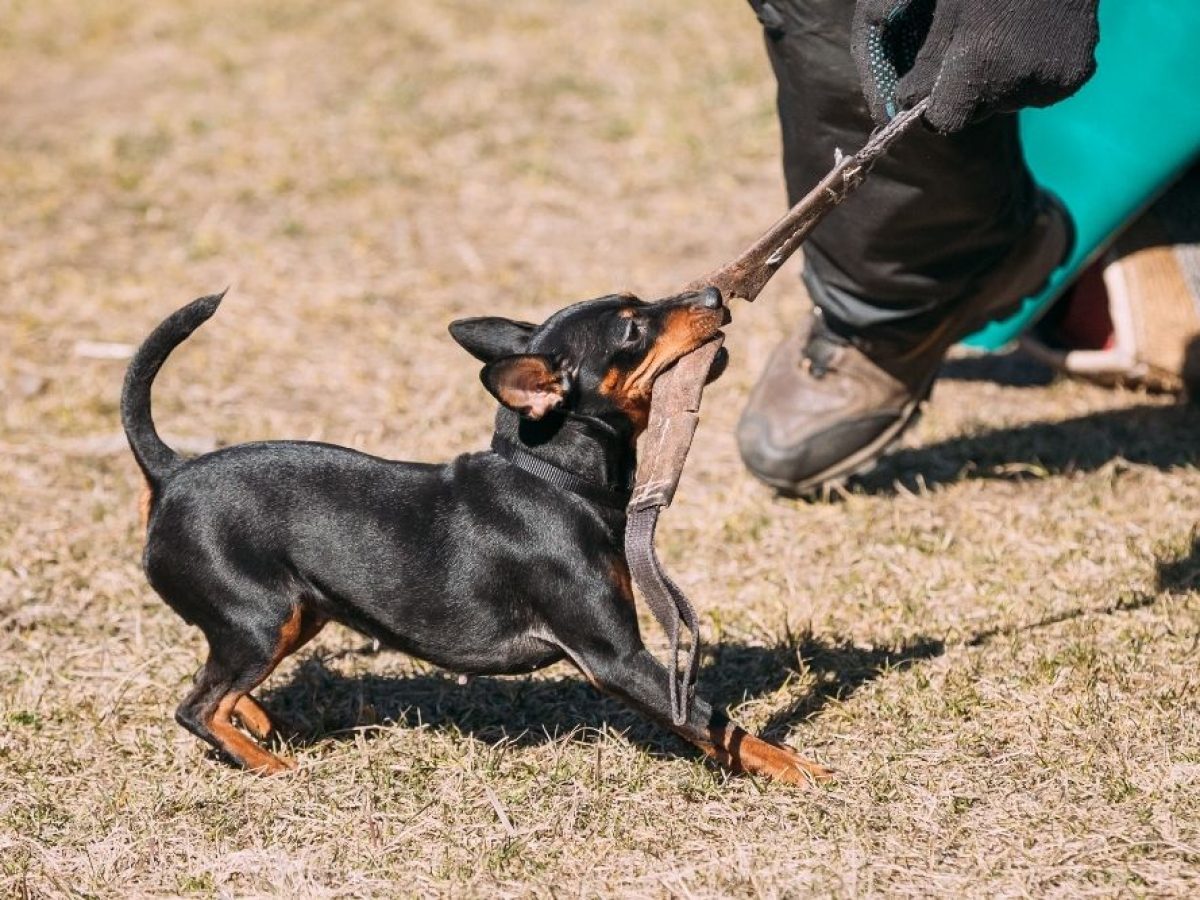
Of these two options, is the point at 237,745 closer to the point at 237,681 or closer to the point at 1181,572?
the point at 237,681

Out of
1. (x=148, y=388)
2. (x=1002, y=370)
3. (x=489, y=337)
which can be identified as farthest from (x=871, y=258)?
(x=148, y=388)

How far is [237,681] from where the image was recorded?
3584mm

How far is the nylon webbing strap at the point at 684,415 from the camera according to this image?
3.30 meters

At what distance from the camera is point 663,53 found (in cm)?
944

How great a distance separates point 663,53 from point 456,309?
3.32m

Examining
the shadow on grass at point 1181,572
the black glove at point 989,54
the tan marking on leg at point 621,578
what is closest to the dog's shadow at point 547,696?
the tan marking on leg at point 621,578

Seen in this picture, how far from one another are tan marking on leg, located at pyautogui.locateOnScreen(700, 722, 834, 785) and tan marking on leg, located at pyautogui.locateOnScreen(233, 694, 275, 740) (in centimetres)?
106

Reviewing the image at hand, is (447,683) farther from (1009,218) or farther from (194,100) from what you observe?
(194,100)

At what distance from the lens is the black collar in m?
3.52

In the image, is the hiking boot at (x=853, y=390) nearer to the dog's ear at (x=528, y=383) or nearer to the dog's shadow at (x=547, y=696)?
the dog's shadow at (x=547, y=696)

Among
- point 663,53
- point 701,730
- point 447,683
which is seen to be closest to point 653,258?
point 663,53

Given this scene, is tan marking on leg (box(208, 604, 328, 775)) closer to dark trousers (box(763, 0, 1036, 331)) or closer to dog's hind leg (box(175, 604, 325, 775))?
dog's hind leg (box(175, 604, 325, 775))

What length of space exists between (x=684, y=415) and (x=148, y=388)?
126 cm

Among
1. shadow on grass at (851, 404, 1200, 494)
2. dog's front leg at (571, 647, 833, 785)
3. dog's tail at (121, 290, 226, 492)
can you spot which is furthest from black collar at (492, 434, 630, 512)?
shadow on grass at (851, 404, 1200, 494)
